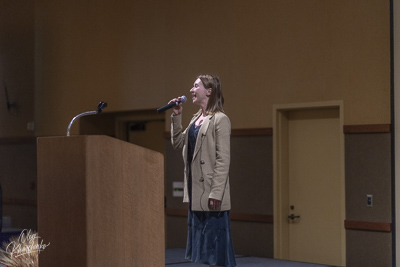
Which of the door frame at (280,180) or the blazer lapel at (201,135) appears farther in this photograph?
the door frame at (280,180)

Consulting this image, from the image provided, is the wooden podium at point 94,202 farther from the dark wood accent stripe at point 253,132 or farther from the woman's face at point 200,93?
the dark wood accent stripe at point 253,132

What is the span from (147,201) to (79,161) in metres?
0.37

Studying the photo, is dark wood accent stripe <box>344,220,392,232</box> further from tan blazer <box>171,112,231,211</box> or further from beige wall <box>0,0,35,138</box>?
beige wall <box>0,0,35,138</box>

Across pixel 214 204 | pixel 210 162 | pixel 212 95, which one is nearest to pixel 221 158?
pixel 210 162

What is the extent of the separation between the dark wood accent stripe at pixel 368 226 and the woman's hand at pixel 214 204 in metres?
1.94

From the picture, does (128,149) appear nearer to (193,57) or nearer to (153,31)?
(193,57)

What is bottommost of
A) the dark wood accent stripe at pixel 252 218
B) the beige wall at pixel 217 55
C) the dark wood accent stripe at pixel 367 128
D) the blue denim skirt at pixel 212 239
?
the dark wood accent stripe at pixel 252 218

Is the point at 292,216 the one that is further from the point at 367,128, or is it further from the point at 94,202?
the point at 94,202

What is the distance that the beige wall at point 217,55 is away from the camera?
495 centimetres

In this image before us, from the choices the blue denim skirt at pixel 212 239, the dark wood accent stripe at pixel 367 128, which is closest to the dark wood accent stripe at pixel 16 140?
the dark wood accent stripe at pixel 367 128

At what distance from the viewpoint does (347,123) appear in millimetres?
4984

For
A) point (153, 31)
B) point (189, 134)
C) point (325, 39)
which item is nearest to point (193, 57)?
point (153, 31)

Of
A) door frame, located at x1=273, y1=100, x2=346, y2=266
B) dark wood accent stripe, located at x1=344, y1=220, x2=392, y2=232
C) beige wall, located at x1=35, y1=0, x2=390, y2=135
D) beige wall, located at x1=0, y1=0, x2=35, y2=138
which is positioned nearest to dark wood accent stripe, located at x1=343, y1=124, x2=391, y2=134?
beige wall, located at x1=35, y1=0, x2=390, y2=135

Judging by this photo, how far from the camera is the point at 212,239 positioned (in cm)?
333
